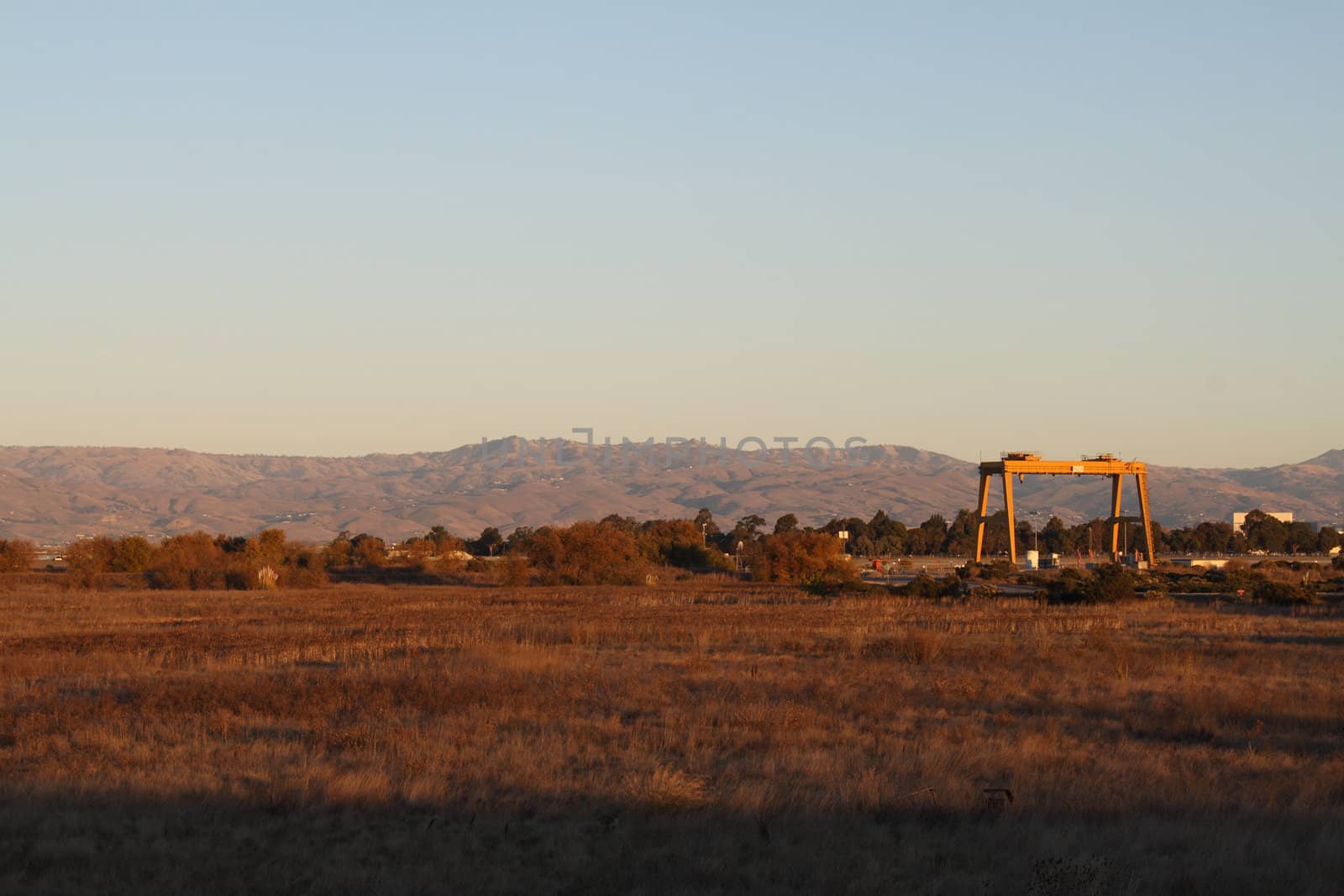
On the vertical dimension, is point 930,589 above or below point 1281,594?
below

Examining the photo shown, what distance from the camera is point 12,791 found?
42.6ft

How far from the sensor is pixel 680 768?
14492 millimetres

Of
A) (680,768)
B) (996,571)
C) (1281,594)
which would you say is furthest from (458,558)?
(680,768)

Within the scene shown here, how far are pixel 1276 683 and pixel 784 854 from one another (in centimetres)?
1412

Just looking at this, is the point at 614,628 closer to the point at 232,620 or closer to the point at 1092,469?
the point at 232,620

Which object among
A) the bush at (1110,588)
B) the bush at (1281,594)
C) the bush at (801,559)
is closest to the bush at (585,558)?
the bush at (801,559)

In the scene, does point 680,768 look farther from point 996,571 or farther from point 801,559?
point 801,559

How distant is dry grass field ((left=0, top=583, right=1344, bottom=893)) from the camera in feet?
34.8

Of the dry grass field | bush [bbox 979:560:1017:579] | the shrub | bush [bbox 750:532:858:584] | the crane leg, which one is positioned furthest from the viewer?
the crane leg

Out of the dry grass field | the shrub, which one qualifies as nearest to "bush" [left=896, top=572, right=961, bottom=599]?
the dry grass field

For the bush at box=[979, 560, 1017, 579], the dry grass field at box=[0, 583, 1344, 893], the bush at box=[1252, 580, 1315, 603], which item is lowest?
the bush at box=[979, 560, 1017, 579]

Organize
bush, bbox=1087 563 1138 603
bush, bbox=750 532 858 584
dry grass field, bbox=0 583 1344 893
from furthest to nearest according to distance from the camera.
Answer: bush, bbox=750 532 858 584
bush, bbox=1087 563 1138 603
dry grass field, bbox=0 583 1344 893

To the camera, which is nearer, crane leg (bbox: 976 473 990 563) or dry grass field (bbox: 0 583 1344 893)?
dry grass field (bbox: 0 583 1344 893)

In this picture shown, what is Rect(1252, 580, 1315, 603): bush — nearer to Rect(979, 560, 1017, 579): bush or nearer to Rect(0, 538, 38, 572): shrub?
Rect(979, 560, 1017, 579): bush
